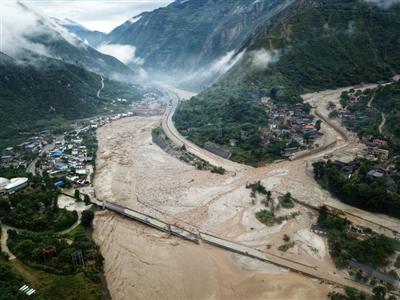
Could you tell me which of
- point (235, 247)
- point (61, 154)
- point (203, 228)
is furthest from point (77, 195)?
point (235, 247)

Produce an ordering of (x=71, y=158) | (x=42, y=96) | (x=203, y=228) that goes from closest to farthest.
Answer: (x=203, y=228)
(x=71, y=158)
(x=42, y=96)

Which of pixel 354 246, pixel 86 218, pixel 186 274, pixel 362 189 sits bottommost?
pixel 186 274

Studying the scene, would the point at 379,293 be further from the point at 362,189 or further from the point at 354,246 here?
the point at 362,189

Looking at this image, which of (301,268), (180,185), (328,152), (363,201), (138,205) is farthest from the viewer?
(328,152)

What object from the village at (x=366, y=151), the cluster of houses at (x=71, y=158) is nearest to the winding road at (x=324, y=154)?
the village at (x=366, y=151)

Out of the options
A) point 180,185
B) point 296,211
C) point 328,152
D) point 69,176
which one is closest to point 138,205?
point 180,185

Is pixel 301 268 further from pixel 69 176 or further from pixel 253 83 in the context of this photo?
pixel 253 83
